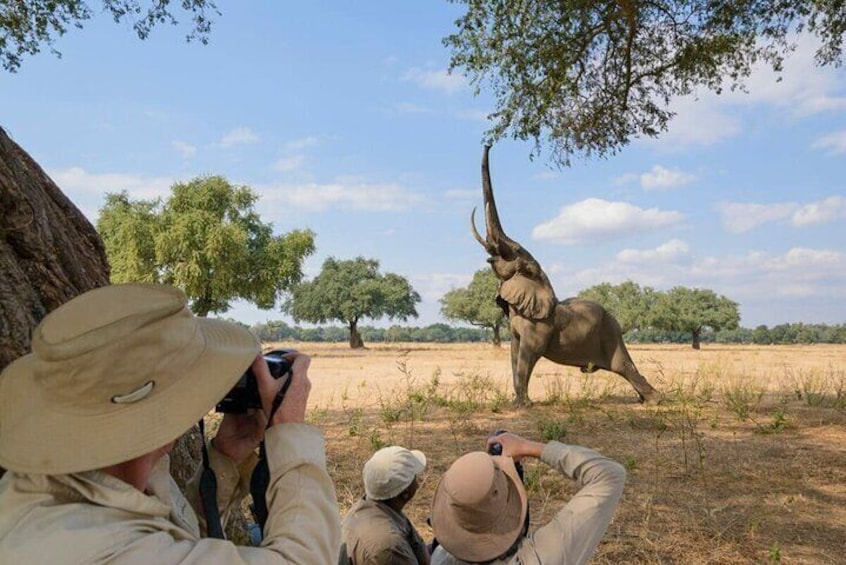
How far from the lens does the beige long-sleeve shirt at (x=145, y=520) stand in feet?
3.62

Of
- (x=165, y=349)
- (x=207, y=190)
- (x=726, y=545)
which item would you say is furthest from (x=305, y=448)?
(x=207, y=190)

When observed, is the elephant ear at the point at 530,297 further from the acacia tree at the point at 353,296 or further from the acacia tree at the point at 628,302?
the acacia tree at the point at 628,302

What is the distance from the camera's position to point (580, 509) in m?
2.51

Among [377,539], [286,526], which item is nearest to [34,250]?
[377,539]

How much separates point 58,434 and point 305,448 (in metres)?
0.43

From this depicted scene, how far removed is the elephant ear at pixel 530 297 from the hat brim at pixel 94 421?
36.4 ft

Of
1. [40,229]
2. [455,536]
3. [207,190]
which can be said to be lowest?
[455,536]

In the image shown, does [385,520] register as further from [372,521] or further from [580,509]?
[580,509]

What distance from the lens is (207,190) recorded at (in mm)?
34938

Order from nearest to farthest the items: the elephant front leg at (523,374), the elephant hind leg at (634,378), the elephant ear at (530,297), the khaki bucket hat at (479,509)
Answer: the khaki bucket hat at (479,509)
the elephant front leg at (523,374)
the elephant ear at (530,297)
the elephant hind leg at (634,378)

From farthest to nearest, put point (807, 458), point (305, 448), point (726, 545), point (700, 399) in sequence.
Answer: point (700, 399)
point (807, 458)
point (726, 545)
point (305, 448)

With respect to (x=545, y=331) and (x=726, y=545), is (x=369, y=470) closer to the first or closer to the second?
(x=726, y=545)

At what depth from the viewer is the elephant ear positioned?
12227mm

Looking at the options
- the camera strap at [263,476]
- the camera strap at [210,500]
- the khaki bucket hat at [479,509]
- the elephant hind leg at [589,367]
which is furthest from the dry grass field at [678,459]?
the camera strap at [263,476]
